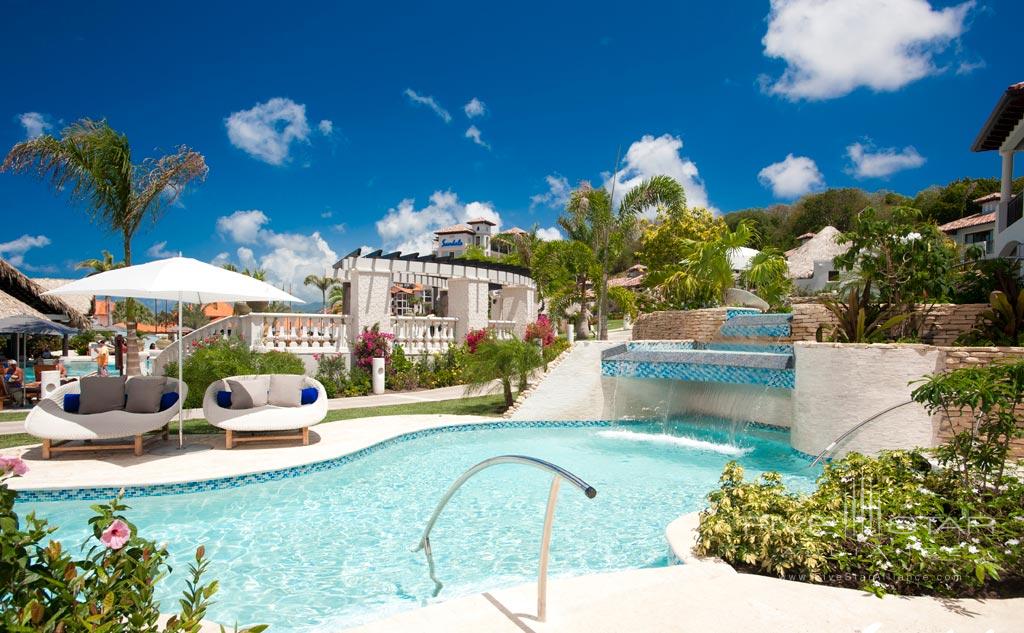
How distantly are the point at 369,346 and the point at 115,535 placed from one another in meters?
14.8

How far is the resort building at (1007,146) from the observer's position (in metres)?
14.9

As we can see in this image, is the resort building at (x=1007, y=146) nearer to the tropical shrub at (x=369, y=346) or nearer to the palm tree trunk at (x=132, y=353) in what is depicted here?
the tropical shrub at (x=369, y=346)

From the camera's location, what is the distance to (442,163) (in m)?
56.9

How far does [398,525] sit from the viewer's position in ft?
20.8

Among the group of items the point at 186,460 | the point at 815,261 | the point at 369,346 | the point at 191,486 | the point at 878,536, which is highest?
the point at 815,261

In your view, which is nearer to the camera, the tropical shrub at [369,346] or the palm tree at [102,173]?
the palm tree at [102,173]

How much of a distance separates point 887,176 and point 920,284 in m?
63.2

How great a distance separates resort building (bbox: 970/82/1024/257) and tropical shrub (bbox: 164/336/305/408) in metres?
18.7

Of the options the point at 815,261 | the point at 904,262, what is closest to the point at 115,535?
the point at 904,262

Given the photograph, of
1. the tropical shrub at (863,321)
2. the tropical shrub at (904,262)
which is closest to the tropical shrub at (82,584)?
the tropical shrub at (863,321)

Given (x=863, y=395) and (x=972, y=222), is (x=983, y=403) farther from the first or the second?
(x=972, y=222)

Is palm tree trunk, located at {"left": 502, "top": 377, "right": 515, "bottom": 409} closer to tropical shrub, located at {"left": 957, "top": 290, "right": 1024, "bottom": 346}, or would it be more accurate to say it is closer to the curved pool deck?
tropical shrub, located at {"left": 957, "top": 290, "right": 1024, "bottom": 346}

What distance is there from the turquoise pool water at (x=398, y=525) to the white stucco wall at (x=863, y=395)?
Result: 0.77 meters

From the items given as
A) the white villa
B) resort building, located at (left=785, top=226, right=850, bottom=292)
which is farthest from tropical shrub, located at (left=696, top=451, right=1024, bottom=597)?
resort building, located at (left=785, top=226, right=850, bottom=292)
